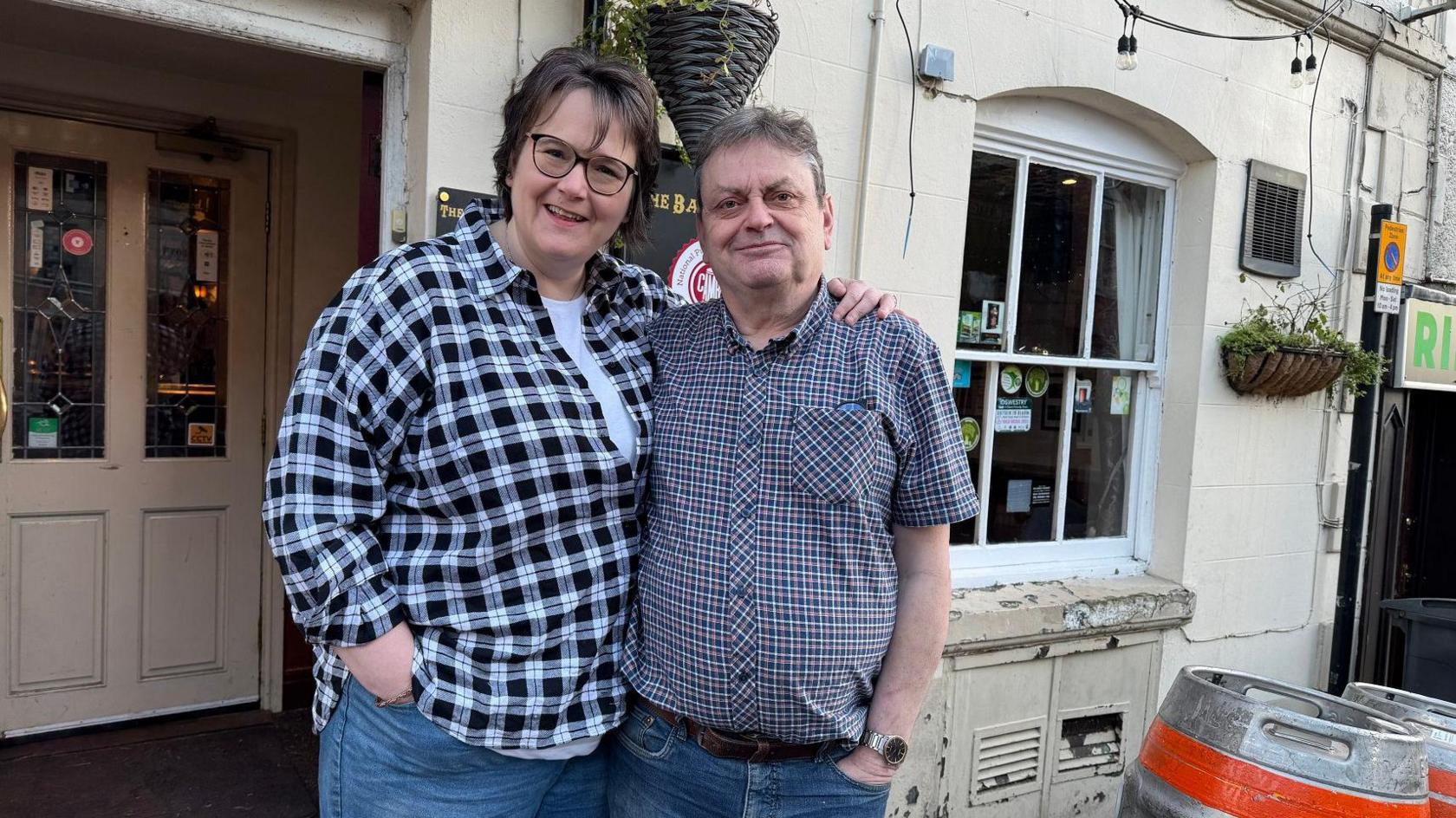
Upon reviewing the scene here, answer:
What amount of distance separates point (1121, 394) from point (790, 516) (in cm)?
309

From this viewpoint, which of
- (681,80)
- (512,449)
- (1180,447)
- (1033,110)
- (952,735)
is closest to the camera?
(512,449)

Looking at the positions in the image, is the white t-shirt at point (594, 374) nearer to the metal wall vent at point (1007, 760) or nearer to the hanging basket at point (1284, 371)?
the metal wall vent at point (1007, 760)

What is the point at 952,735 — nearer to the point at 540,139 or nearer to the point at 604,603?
the point at 604,603

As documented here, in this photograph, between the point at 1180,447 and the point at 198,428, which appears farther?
the point at 1180,447

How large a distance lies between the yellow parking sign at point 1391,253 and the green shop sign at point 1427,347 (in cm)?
41

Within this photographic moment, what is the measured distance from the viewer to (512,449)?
4.86 ft

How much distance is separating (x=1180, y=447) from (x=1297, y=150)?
1608 mm

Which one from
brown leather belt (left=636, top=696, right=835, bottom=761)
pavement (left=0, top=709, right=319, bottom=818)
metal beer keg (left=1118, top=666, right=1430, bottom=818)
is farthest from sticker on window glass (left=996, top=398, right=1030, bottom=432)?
pavement (left=0, top=709, right=319, bottom=818)

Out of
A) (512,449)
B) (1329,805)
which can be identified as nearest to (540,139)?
(512,449)

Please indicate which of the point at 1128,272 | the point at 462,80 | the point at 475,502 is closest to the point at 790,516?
the point at 475,502

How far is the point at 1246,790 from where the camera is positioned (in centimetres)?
200

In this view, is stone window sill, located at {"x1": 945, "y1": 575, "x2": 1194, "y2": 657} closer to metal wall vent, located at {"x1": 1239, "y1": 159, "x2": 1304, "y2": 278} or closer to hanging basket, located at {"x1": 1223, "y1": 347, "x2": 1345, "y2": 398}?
hanging basket, located at {"x1": 1223, "y1": 347, "x2": 1345, "y2": 398}

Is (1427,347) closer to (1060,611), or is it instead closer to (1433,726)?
(1060,611)

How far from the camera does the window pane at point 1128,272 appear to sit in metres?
4.09
